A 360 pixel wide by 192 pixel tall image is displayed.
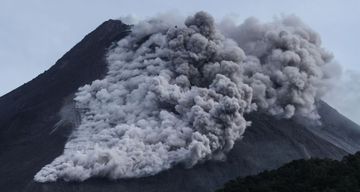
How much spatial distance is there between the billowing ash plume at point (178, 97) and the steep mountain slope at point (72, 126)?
6.11ft

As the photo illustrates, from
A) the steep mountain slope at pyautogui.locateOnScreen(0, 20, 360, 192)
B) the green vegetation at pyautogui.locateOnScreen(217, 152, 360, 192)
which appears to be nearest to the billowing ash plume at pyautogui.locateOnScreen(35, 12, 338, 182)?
the steep mountain slope at pyautogui.locateOnScreen(0, 20, 360, 192)

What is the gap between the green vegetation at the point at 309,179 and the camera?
60.9 meters

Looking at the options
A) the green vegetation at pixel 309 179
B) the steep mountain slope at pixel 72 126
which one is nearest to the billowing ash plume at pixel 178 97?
the steep mountain slope at pixel 72 126

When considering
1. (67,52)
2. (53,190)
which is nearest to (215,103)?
(53,190)

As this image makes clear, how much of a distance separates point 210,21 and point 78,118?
25878mm

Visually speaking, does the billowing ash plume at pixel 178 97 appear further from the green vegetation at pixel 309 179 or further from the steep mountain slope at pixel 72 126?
the green vegetation at pixel 309 179

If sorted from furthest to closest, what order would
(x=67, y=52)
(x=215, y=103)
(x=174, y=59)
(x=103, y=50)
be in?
(x=67, y=52) < (x=103, y=50) < (x=174, y=59) < (x=215, y=103)

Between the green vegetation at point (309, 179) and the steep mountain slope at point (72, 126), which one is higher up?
the steep mountain slope at point (72, 126)

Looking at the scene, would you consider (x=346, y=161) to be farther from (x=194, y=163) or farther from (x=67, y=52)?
(x=67, y=52)

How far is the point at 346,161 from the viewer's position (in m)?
67.6

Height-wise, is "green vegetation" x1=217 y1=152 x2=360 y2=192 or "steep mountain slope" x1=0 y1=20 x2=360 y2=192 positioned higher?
"steep mountain slope" x1=0 y1=20 x2=360 y2=192

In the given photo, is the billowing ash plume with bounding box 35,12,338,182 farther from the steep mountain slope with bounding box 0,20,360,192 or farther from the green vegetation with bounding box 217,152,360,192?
the green vegetation with bounding box 217,152,360,192

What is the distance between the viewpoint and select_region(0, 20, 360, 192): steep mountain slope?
9262 centimetres

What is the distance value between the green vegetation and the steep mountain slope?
81.8 ft
